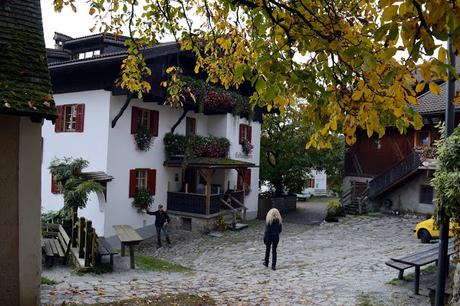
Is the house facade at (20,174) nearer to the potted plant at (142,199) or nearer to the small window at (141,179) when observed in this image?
the potted plant at (142,199)

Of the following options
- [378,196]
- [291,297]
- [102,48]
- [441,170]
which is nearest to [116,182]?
[102,48]

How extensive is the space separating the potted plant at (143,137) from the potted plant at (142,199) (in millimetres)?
1977

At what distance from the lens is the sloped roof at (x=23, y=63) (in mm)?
6742

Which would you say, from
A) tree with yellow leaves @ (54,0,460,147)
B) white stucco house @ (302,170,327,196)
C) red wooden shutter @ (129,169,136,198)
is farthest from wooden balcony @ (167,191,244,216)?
white stucco house @ (302,170,327,196)

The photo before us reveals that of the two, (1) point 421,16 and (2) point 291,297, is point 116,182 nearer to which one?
(2) point 291,297

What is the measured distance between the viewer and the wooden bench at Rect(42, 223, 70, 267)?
1077 centimetres

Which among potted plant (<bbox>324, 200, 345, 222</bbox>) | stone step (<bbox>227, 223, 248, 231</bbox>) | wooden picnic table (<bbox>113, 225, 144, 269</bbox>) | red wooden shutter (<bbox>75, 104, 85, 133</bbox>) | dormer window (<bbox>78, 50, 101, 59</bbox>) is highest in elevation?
dormer window (<bbox>78, 50, 101, 59</bbox>)

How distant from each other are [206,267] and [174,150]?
840 cm

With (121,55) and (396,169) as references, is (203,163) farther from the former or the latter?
(396,169)

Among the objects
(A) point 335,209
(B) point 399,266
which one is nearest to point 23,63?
(B) point 399,266

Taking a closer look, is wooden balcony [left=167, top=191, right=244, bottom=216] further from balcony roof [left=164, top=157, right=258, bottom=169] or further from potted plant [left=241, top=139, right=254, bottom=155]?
potted plant [left=241, top=139, right=254, bottom=155]

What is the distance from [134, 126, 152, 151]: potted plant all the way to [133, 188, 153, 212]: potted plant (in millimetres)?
1977

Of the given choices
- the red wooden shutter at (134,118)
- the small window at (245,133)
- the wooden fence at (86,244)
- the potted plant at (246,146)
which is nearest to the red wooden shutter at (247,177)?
the potted plant at (246,146)

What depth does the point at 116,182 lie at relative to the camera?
18141 mm
